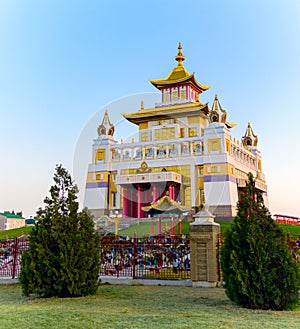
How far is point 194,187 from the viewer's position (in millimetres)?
35781

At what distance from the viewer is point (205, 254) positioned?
9.97 metres

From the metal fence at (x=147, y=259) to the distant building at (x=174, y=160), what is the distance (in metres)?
20.7

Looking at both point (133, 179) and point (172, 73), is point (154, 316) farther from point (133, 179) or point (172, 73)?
point (172, 73)

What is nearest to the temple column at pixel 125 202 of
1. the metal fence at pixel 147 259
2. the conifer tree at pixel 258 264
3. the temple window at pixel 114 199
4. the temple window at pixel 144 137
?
the temple window at pixel 114 199

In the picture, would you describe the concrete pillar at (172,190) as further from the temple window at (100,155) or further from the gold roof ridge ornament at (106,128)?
the gold roof ridge ornament at (106,128)

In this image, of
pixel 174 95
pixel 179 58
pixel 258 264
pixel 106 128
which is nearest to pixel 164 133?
pixel 174 95

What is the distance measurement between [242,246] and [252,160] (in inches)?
1448

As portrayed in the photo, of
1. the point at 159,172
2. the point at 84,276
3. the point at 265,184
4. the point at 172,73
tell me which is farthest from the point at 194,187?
the point at 84,276

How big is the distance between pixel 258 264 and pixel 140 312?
2.27m

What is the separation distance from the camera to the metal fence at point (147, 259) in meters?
11.4

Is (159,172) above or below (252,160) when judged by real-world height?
below

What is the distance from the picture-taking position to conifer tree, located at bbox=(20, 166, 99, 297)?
8.38m

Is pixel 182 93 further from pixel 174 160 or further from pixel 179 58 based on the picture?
pixel 174 160

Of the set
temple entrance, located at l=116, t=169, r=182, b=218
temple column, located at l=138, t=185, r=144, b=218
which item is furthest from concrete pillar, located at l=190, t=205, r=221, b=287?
temple column, located at l=138, t=185, r=144, b=218
